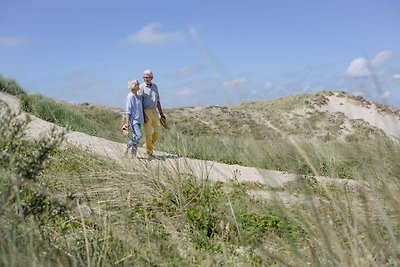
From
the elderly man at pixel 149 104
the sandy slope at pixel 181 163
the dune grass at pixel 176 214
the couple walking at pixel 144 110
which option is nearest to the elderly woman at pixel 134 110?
the couple walking at pixel 144 110

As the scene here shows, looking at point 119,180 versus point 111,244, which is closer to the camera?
point 111,244

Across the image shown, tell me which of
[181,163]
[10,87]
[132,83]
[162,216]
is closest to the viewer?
[162,216]

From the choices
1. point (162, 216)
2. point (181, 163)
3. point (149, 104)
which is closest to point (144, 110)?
point (149, 104)

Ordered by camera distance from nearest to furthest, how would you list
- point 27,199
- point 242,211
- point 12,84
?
point 27,199 < point 242,211 < point 12,84

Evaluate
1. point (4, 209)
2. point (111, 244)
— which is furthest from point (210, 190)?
point (4, 209)

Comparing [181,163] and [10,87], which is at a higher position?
[10,87]

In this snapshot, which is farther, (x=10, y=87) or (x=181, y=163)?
(x=10, y=87)

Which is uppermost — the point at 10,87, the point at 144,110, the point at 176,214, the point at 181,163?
the point at 10,87

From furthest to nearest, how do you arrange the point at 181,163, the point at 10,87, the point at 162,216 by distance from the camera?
1. the point at 10,87
2. the point at 181,163
3. the point at 162,216

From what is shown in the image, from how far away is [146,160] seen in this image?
5.55 meters

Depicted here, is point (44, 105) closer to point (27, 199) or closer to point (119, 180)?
point (119, 180)

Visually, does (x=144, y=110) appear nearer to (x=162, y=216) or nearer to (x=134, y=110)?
(x=134, y=110)

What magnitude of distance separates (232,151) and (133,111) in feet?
9.46

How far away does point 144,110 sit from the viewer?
9.73 metres
